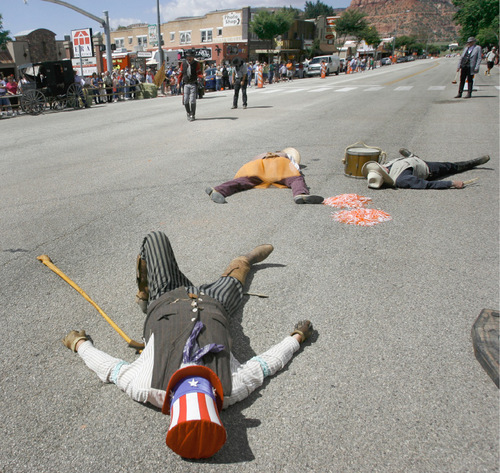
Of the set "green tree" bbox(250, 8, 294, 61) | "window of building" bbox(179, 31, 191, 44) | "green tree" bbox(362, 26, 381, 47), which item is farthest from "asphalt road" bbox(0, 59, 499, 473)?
"green tree" bbox(362, 26, 381, 47)

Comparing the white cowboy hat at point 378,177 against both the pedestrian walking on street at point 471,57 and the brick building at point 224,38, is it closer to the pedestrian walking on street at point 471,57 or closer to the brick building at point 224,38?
the pedestrian walking on street at point 471,57

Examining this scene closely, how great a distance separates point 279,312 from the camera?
133 inches

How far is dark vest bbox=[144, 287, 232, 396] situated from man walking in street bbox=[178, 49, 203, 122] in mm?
10807

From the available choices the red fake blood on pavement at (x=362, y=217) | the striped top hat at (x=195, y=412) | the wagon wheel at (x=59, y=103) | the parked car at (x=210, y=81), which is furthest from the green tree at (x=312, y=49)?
the striped top hat at (x=195, y=412)

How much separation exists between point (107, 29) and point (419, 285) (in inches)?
1058

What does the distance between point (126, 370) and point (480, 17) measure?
239 ft

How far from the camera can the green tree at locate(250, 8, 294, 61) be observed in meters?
61.1

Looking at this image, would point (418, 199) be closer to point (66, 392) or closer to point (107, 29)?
point (66, 392)

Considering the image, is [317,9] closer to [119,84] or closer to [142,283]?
[119,84]

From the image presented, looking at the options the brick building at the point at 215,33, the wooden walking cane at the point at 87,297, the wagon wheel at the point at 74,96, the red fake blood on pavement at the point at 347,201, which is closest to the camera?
the wooden walking cane at the point at 87,297

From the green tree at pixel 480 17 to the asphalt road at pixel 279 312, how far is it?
57555 mm

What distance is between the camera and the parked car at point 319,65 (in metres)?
43.0

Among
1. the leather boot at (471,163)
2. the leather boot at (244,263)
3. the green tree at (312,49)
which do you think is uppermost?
the green tree at (312,49)

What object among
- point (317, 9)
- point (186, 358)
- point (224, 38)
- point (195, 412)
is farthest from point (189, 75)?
point (317, 9)
